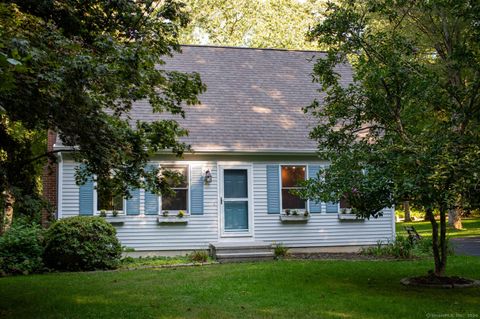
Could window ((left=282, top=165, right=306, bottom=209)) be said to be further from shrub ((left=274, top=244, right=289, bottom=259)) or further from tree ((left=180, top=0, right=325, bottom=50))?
tree ((left=180, top=0, right=325, bottom=50))

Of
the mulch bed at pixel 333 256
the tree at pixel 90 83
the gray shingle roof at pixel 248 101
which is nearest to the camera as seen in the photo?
the tree at pixel 90 83

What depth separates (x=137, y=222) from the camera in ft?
43.3

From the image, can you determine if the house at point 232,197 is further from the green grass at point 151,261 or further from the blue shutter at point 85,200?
the green grass at point 151,261

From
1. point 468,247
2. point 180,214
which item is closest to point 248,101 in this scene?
point 180,214

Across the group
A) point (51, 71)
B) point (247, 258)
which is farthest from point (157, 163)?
point (51, 71)

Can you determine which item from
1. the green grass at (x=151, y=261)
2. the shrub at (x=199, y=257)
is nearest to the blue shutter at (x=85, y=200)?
the green grass at (x=151, y=261)

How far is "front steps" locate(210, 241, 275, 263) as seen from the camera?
12.3 m

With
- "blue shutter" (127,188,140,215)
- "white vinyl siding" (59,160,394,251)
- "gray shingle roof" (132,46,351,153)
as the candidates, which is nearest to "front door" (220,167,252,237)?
"white vinyl siding" (59,160,394,251)

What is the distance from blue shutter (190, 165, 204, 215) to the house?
0.03 meters

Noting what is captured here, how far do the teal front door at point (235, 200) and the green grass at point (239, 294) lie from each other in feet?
9.23

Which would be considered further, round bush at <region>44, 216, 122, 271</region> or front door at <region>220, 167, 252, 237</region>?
front door at <region>220, 167, 252, 237</region>

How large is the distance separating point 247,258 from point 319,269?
2.35 m

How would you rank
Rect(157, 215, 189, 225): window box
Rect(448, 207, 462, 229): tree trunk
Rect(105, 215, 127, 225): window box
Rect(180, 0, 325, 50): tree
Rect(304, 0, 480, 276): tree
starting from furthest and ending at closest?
Rect(180, 0, 325, 50): tree, Rect(448, 207, 462, 229): tree trunk, Rect(157, 215, 189, 225): window box, Rect(105, 215, 127, 225): window box, Rect(304, 0, 480, 276): tree

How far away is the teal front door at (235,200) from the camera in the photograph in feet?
45.4
